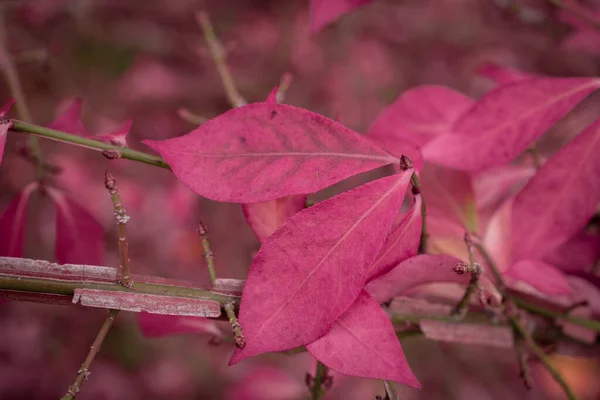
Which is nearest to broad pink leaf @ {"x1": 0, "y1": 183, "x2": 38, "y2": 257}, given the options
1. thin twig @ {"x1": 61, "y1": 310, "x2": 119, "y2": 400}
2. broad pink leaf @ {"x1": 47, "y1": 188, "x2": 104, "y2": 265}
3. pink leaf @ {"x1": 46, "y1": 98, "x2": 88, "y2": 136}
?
broad pink leaf @ {"x1": 47, "y1": 188, "x2": 104, "y2": 265}

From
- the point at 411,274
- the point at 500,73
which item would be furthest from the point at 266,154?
the point at 500,73

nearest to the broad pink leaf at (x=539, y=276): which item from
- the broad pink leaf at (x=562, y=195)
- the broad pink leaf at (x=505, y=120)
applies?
the broad pink leaf at (x=562, y=195)

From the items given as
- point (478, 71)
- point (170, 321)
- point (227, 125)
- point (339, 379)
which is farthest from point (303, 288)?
point (339, 379)

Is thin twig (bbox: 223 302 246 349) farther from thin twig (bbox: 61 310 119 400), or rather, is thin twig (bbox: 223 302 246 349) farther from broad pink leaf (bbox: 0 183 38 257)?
broad pink leaf (bbox: 0 183 38 257)

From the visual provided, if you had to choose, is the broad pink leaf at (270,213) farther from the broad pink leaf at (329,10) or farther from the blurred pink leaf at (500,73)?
the blurred pink leaf at (500,73)

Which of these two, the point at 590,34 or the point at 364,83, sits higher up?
the point at 364,83

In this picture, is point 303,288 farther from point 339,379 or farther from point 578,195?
point 339,379
